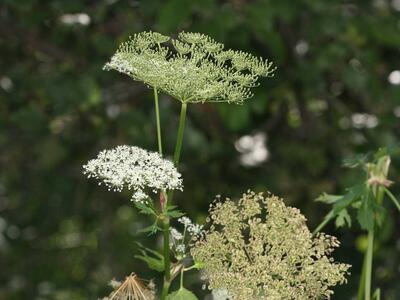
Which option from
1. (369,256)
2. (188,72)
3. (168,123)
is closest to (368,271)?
(369,256)

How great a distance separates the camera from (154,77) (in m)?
0.89

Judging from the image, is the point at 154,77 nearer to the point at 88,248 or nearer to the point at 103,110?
the point at 103,110

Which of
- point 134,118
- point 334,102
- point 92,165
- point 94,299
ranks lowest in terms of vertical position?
point 92,165

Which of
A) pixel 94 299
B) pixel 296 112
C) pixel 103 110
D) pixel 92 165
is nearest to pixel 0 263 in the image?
pixel 94 299

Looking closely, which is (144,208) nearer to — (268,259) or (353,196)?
(268,259)

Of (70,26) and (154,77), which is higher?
(70,26)

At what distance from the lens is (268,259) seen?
87 centimetres

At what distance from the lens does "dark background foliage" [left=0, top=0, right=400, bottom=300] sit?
2615mm

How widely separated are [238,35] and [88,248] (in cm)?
132

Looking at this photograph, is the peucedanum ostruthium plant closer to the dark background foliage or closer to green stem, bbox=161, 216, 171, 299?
green stem, bbox=161, 216, 171, 299

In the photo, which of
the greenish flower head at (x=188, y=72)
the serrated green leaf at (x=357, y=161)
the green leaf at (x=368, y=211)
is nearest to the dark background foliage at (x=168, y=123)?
the serrated green leaf at (x=357, y=161)

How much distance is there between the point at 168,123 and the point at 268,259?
1.83 m

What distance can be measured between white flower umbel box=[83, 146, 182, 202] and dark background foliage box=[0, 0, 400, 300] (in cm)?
151

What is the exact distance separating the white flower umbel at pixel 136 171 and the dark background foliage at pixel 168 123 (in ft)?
4.97
